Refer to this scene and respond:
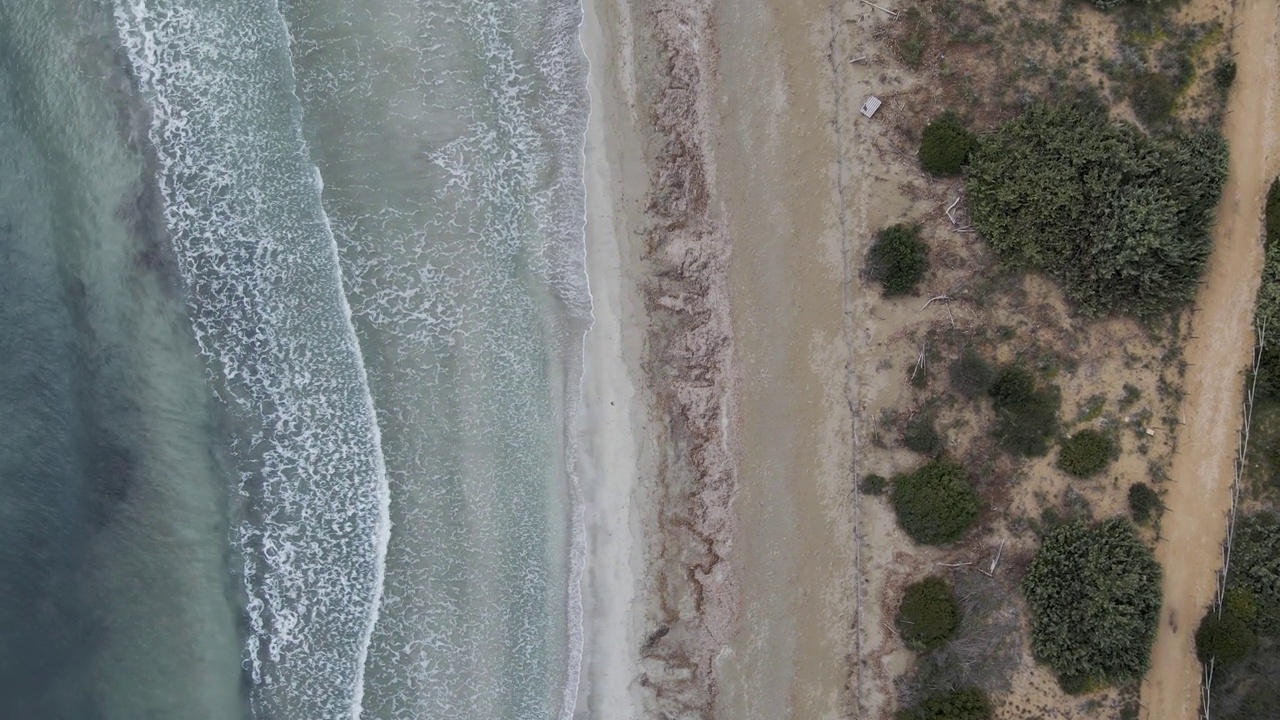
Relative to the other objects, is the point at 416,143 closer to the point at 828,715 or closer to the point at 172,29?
the point at 172,29

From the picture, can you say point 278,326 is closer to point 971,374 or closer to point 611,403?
point 611,403

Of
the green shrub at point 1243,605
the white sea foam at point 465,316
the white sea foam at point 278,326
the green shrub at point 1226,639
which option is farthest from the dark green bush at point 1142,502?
the white sea foam at point 278,326

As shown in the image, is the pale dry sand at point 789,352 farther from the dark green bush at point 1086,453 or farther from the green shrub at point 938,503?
the dark green bush at point 1086,453

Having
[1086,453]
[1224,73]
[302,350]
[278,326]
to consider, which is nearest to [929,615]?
[1086,453]

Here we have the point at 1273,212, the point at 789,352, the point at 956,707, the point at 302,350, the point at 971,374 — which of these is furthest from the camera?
the point at 302,350

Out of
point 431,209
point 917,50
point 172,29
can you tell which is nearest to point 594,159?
point 431,209
